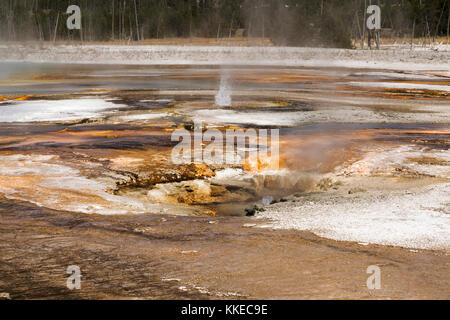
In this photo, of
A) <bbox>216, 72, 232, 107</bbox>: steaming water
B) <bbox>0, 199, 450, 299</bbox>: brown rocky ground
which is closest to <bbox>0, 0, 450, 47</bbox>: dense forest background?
<bbox>216, 72, 232, 107</bbox>: steaming water

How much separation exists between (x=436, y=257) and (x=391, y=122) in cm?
906

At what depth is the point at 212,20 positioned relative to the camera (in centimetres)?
7269

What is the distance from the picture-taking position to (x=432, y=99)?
18.6 metres

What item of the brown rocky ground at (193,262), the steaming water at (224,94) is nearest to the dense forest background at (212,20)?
the steaming water at (224,94)

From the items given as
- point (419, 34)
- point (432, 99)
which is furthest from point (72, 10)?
point (432, 99)

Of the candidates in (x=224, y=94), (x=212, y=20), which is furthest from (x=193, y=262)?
(x=212, y=20)

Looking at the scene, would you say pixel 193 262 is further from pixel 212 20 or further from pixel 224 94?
pixel 212 20

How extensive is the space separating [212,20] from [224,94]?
55358 millimetres

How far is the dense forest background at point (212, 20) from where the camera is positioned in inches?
2527

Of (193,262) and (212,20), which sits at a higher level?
(212,20)

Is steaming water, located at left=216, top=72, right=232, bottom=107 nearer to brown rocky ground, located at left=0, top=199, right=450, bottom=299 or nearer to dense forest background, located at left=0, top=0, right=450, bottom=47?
brown rocky ground, located at left=0, top=199, right=450, bottom=299

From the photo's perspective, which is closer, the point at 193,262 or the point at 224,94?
the point at 193,262

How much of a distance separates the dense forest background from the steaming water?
34.0m
